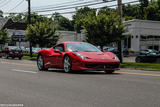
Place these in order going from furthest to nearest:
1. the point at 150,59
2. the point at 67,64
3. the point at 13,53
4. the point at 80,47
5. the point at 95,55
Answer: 1. the point at 13,53
2. the point at 150,59
3. the point at 80,47
4. the point at 67,64
5. the point at 95,55

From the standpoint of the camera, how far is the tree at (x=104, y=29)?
78.9 feet

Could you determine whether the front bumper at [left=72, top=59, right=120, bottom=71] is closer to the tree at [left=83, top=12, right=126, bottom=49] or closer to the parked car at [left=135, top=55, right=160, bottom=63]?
the tree at [left=83, top=12, right=126, bottom=49]

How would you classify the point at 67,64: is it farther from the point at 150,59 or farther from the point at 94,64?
the point at 150,59

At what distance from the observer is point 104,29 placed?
24.2 m

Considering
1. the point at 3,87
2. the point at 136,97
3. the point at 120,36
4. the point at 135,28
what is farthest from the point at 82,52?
the point at 135,28

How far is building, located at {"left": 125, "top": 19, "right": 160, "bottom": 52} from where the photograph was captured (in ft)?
157

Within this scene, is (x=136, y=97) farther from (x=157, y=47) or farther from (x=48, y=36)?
(x=157, y=47)

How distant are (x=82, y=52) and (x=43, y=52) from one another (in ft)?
9.24

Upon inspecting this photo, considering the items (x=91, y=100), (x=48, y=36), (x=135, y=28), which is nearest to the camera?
(x=91, y=100)

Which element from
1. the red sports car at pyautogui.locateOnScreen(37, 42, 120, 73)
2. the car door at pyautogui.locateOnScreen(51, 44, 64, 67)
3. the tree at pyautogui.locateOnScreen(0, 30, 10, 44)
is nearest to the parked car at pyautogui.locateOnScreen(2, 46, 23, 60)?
the tree at pyautogui.locateOnScreen(0, 30, 10, 44)

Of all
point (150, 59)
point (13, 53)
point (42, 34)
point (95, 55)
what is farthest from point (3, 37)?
point (95, 55)

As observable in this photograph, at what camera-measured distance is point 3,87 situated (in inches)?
290

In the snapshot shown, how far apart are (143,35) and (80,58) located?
130 feet

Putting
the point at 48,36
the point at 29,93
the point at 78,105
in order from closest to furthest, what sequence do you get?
the point at 78,105 → the point at 29,93 → the point at 48,36
